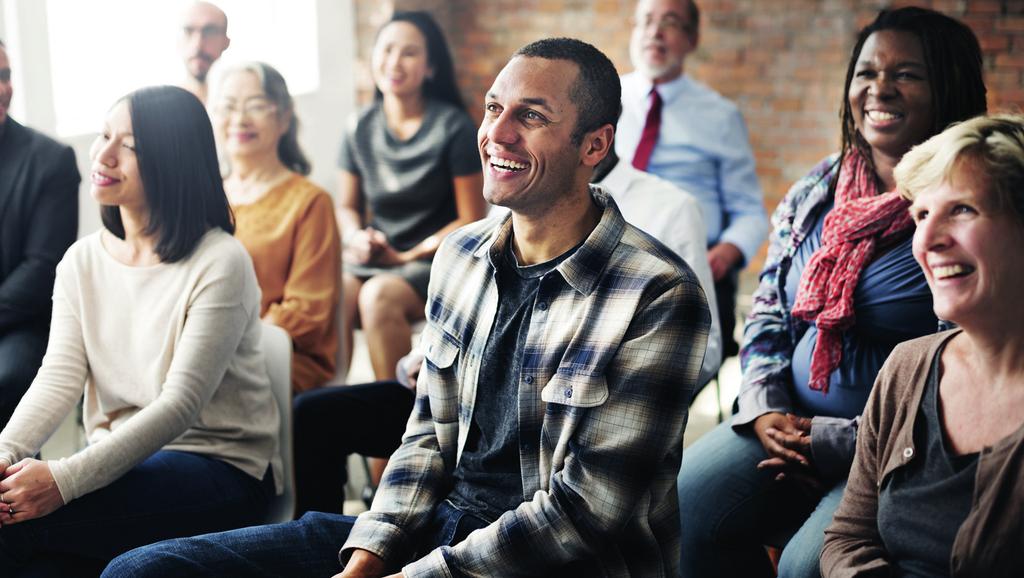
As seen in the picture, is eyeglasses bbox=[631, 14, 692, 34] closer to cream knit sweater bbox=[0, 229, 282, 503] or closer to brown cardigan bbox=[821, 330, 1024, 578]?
cream knit sweater bbox=[0, 229, 282, 503]

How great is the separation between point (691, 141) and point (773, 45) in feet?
7.83

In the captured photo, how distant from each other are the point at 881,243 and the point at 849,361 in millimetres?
229

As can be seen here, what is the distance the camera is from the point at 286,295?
2.78 meters

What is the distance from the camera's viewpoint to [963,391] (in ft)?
4.78

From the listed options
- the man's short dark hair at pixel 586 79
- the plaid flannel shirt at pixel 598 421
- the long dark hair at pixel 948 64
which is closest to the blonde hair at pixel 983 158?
the plaid flannel shirt at pixel 598 421

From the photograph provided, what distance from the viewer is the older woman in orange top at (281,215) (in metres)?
2.74

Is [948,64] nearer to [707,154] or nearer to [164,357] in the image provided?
[707,154]

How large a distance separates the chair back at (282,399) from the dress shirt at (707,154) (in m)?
1.57

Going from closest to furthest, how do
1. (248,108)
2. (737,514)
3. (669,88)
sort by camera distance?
1. (737,514)
2. (248,108)
3. (669,88)

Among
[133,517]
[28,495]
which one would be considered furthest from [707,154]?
[28,495]

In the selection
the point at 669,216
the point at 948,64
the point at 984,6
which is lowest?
the point at 669,216

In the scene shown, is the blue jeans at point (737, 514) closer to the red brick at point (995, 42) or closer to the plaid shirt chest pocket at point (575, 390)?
the plaid shirt chest pocket at point (575, 390)

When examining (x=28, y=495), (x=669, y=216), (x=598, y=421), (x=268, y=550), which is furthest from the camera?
(x=669, y=216)

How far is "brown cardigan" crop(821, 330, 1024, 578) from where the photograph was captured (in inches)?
52.3
